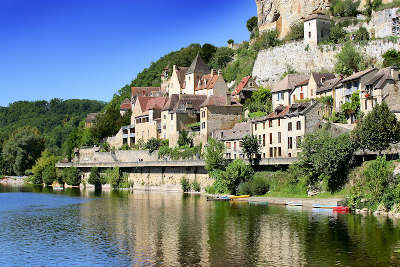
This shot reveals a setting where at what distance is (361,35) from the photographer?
76.1 m

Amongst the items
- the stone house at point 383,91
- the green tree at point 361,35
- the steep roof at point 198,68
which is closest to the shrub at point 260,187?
the stone house at point 383,91

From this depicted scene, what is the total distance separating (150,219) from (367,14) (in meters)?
49.0

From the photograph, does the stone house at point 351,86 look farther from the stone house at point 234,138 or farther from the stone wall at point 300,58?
the stone house at point 234,138

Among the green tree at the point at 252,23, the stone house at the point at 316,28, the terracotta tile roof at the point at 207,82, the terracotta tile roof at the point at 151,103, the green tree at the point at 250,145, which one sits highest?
the green tree at the point at 252,23

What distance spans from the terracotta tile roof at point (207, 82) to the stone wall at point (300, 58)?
6233 mm

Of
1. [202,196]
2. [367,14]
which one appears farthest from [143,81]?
[202,196]

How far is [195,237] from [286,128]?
82.9 feet

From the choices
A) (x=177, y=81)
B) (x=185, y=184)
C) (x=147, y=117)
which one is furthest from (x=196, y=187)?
(x=177, y=81)

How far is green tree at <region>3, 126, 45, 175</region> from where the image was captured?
115m

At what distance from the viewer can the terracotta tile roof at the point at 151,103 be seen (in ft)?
290

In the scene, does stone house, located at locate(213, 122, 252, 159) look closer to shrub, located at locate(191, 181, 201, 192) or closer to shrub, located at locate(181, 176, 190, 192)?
shrub, located at locate(191, 181, 201, 192)

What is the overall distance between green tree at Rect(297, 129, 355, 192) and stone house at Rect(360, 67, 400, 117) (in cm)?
723

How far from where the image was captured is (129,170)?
81188 millimetres

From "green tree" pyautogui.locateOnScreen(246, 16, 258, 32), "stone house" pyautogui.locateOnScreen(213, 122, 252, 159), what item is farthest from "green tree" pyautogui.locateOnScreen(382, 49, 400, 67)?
"green tree" pyautogui.locateOnScreen(246, 16, 258, 32)
